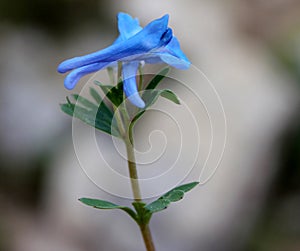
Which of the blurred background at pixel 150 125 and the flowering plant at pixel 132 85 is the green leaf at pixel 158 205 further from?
the blurred background at pixel 150 125

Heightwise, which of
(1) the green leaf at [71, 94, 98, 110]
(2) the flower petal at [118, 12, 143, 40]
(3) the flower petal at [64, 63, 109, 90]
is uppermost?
(2) the flower petal at [118, 12, 143, 40]

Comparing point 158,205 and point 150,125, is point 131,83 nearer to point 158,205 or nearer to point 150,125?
point 158,205

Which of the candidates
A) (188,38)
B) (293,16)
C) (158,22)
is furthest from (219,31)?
(158,22)

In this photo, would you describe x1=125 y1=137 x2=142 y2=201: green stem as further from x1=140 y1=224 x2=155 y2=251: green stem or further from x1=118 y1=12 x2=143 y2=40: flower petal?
x1=118 y1=12 x2=143 y2=40: flower petal

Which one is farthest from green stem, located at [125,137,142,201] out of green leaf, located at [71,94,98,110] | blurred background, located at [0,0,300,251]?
blurred background, located at [0,0,300,251]

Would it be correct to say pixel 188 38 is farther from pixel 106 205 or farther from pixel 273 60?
pixel 106 205

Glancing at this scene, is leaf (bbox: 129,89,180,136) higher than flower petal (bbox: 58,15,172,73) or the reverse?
the reverse

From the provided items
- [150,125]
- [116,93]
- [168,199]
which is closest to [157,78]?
[116,93]
